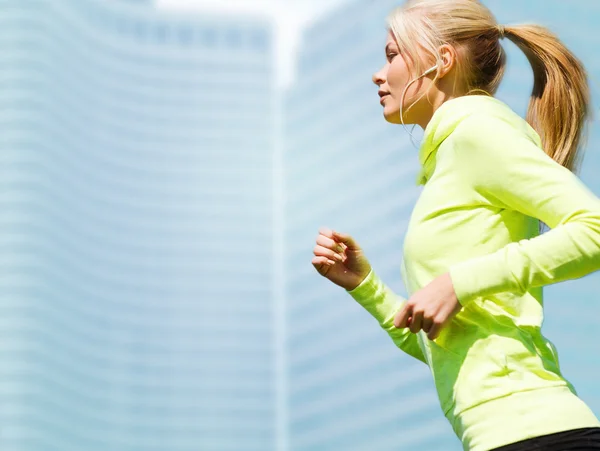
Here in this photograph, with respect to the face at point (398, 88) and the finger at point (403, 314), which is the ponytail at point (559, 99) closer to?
the face at point (398, 88)

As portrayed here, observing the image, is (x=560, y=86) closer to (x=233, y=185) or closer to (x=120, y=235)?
(x=120, y=235)

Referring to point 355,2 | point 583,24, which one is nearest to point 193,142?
point 355,2

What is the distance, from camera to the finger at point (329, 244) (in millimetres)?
1835

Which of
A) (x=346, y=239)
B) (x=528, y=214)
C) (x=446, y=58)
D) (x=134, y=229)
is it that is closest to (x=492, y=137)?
(x=528, y=214)

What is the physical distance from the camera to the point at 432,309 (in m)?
1.46

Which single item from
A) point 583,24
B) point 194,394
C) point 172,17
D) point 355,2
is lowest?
point 194,394

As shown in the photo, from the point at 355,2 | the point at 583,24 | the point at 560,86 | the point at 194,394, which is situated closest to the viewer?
the point at 560,86

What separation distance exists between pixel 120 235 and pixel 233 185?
13.5 m

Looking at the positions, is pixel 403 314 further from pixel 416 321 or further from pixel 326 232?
pixel 326 232

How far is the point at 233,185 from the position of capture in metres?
105

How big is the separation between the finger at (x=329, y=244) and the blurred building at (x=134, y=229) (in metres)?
84.5

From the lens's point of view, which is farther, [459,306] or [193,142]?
[193,142]

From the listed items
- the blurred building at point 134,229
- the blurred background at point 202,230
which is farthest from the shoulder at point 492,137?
the blurred building at point 134,229

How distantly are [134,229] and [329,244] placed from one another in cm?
9827
